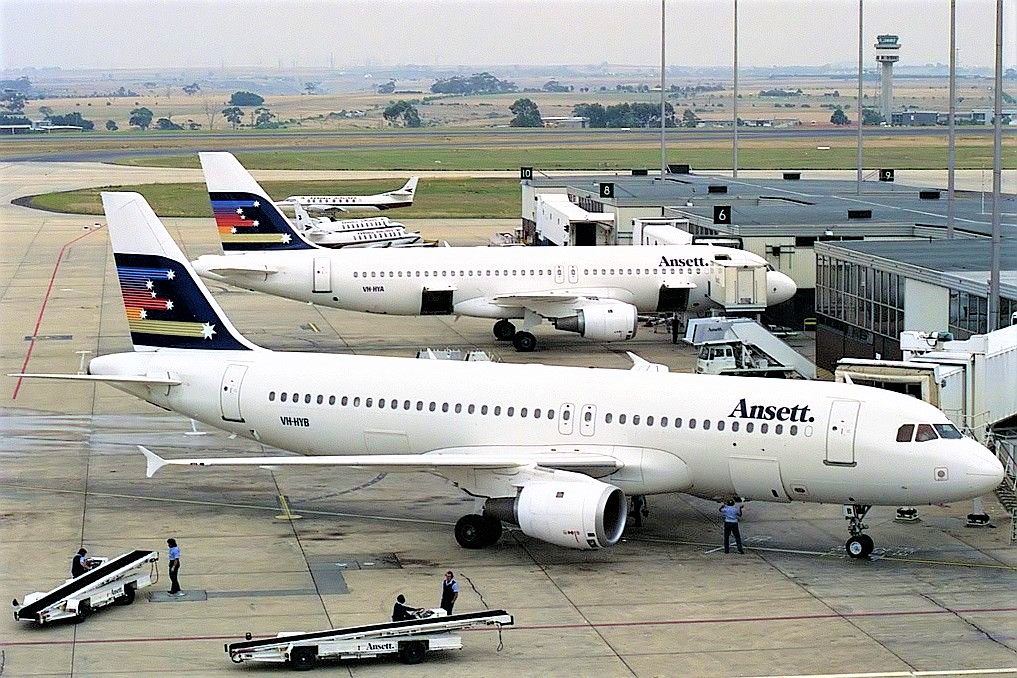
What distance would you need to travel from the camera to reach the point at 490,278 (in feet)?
209

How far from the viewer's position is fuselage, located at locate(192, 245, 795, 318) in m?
63.2

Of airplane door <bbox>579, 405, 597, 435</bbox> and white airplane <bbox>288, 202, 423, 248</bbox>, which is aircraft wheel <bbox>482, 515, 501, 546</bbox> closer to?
airplane door <bbox>579, 405, 597, 435</bbox>

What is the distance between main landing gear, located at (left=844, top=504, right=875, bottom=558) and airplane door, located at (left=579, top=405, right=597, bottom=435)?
18.5ft

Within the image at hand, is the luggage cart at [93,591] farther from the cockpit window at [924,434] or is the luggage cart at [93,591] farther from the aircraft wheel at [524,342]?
the aircraft wheel at [524,342]

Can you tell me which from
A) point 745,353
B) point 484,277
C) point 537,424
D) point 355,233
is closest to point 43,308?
point 484,277

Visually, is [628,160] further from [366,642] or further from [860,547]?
[366,642]

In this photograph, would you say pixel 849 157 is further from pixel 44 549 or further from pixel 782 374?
pixel 44 549

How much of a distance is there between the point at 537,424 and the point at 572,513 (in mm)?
3694

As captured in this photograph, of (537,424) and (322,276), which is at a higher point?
(322,276)

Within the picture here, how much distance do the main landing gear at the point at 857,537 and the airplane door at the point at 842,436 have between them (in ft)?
4.34

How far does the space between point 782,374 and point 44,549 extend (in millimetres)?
24958

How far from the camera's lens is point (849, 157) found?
182500 mm

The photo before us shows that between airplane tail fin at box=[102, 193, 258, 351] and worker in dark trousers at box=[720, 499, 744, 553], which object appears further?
airplane tail fin at box=[102, 193, 258, 351]

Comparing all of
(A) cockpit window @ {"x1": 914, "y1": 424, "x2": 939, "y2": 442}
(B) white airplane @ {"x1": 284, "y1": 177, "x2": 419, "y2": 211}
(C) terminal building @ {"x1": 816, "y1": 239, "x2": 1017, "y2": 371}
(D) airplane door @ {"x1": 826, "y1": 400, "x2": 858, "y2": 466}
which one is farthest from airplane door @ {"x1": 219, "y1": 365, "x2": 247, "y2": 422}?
(B) white airplane @ {"x1": 284, "y1": 177, "x2": 419, "y2": 211}
